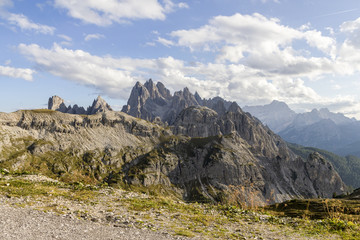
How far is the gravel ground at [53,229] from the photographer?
13.8 m

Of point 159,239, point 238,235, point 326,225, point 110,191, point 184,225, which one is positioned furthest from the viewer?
point 110,191

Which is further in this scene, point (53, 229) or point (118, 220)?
point (118, 220)

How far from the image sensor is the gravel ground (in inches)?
545

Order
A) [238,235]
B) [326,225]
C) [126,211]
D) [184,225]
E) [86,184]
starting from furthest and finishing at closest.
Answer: [86,184] < [326,225] < [126,211] < [184,225] < [238,235]

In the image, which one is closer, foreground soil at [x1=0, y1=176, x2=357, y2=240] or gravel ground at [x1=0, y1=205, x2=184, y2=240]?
gravel ground at [x1=0, y1=205, x2=184, y2=240]

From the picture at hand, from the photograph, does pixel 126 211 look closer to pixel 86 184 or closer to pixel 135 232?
pixel 135 232

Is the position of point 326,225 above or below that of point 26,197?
below

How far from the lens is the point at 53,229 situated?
14.8 metres

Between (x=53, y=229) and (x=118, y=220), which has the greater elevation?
(x=53, y=229)

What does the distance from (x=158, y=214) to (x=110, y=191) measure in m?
9.21

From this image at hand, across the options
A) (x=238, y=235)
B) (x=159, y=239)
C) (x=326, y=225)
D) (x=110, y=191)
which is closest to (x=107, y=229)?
(x=159, y=239)

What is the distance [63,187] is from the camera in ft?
90.4

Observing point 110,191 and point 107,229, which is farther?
point 110,191

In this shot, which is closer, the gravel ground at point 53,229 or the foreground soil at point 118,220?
the gravel ground at point 53,229
